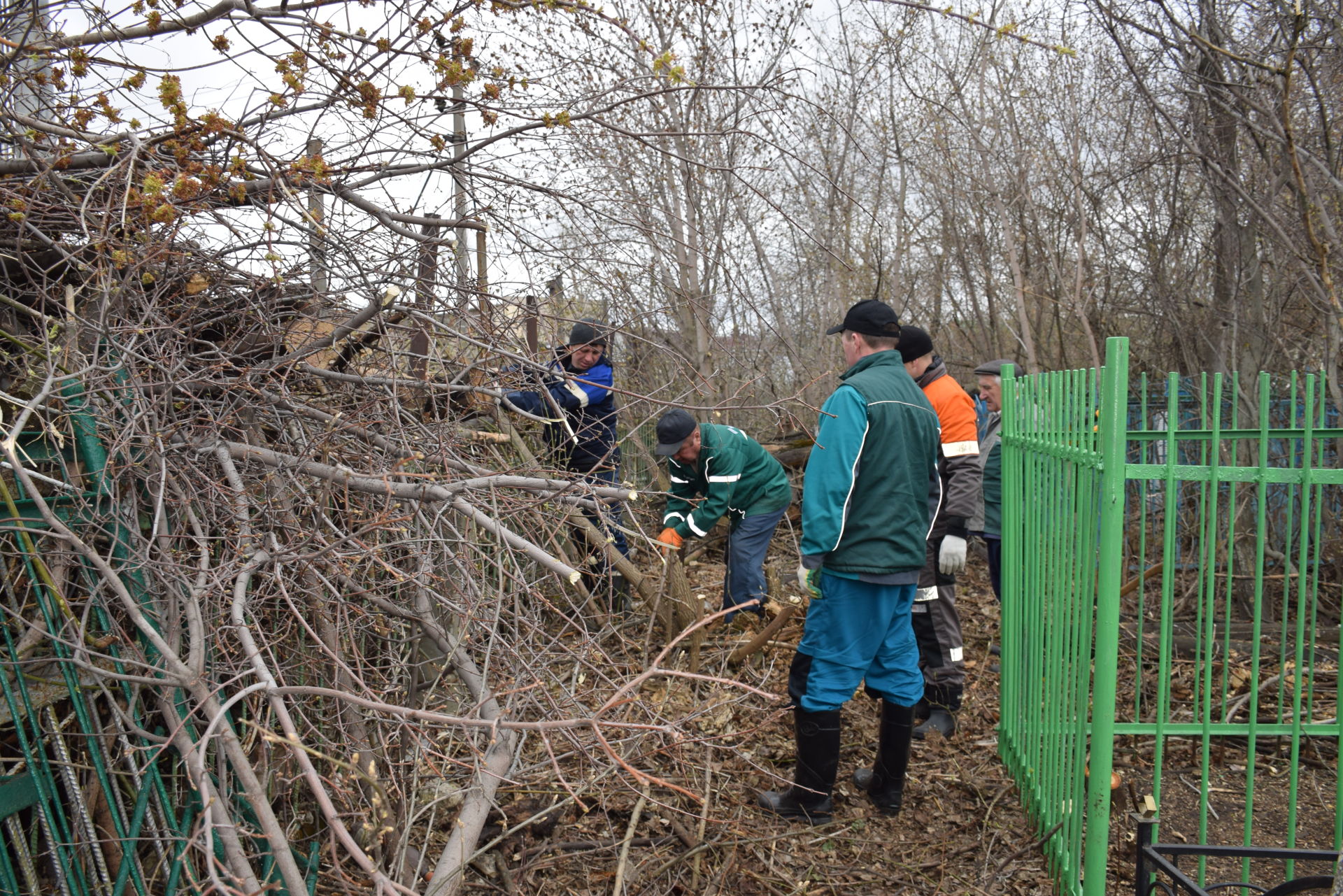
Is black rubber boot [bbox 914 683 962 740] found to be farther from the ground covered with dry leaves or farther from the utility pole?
the utility pole

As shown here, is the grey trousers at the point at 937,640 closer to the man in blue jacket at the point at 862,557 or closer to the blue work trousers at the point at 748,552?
the man in blue jacket at the point at 862,557

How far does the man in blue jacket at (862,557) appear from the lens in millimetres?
3523

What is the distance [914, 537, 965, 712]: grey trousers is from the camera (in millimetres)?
4688

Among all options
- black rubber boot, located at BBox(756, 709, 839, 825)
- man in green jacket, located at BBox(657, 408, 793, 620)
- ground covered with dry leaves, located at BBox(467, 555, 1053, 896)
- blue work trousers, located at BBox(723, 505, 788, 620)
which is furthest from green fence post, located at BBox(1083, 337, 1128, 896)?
blue work trousers, located at BBox(723, 505, 788, 620)

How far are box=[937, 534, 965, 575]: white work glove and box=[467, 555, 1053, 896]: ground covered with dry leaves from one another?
88 centimetres

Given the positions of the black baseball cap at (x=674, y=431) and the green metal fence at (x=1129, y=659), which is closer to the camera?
the green metal fence at (x=1129, y=659)

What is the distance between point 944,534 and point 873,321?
1.44m

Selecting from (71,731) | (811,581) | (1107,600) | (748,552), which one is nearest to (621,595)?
(748,552)

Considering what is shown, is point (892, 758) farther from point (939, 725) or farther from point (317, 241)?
point (317, 241)

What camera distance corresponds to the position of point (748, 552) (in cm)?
566

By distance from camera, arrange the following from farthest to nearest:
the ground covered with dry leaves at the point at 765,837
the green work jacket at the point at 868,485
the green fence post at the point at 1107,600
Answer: the green work jacket at the point at 868,485 → the ground covered with dry leaves at the point at 765,837 → the green fence post at the point at 1107,600

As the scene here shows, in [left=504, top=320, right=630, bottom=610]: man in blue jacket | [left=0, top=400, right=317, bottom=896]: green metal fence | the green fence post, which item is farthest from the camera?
[left=504, top=320, right=630, bottom=610]: man in blue jacket

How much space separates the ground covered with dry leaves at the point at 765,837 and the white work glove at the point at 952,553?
2.89 feet

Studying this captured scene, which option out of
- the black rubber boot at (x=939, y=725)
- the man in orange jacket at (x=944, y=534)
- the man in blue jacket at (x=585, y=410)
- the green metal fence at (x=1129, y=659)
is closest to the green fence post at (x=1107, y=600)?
the green metal fence at (x=1129, y=659)
